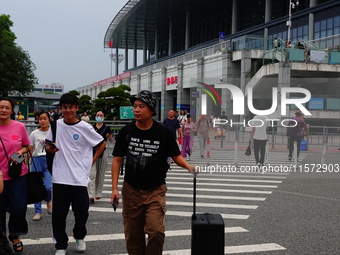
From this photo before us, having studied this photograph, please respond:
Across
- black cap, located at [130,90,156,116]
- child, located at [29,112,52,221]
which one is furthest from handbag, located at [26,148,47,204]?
black cap, located at [130,90,156,116]

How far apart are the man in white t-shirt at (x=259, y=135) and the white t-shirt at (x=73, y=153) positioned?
8.43m

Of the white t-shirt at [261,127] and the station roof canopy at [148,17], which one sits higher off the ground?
the station roof canopy at [148,17]

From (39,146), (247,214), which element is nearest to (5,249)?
(39,146)

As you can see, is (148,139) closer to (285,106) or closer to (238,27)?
(285,106)

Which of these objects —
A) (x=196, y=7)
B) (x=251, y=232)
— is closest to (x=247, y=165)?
(x=251, y=232)

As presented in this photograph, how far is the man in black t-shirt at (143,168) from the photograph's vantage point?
407cm

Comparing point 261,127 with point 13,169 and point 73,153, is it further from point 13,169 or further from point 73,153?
point 13,169

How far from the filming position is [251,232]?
6.39 metres

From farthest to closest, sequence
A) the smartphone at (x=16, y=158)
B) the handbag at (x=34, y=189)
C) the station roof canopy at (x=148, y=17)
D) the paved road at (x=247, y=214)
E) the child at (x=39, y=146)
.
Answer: the station roof canopy at (x=148, y=17) → the child at (x=39, y=146) → the paved road at (x=247, y=214) → the handbag at (x=34, y=189) → the smartphone at (x=16, y=158)

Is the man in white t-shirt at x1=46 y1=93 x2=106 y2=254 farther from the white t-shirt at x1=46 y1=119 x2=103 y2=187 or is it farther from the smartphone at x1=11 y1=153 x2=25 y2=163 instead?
the smartphone at x1=11 y1=153 x2=25 y2=163

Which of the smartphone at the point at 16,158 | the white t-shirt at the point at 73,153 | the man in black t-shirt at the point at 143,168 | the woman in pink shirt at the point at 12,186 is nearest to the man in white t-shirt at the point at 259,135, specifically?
the white t-shirt at the point at 73,153

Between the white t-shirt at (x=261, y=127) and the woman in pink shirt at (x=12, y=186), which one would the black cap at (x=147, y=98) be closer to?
the woman in pink shirt at (x=12, y=186)

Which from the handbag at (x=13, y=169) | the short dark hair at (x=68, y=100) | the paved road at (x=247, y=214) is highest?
the short dark hair at (x=68, y=100)

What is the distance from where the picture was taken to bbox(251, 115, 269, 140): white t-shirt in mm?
12969
